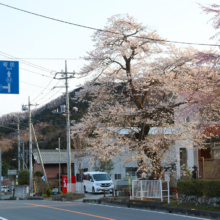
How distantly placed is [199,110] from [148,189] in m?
5.48

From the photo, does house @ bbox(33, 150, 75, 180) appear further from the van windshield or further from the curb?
the curb

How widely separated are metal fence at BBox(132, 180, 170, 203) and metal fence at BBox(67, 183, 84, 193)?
37.7 feet

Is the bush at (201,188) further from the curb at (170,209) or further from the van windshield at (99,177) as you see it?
the van windshield at (99,177)

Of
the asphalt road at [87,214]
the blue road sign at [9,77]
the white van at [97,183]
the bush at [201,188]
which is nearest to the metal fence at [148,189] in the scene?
the bush at [201,188]

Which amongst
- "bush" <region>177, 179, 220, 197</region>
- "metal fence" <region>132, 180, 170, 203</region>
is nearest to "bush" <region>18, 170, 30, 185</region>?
"metal fence" <region>132, 180, 170, 203</region>

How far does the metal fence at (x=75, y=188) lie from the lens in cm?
2883

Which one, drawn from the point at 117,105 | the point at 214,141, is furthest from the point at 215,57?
the point at 214,141

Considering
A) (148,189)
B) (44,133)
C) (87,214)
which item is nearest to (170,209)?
(148,189)

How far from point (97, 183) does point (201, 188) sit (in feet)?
53.5

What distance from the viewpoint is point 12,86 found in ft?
47.1

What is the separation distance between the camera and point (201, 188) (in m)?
14.1

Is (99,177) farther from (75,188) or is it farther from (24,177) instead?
(24,177)

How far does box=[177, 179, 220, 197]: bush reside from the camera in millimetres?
13217

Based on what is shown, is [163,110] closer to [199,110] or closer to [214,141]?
[199,110]
